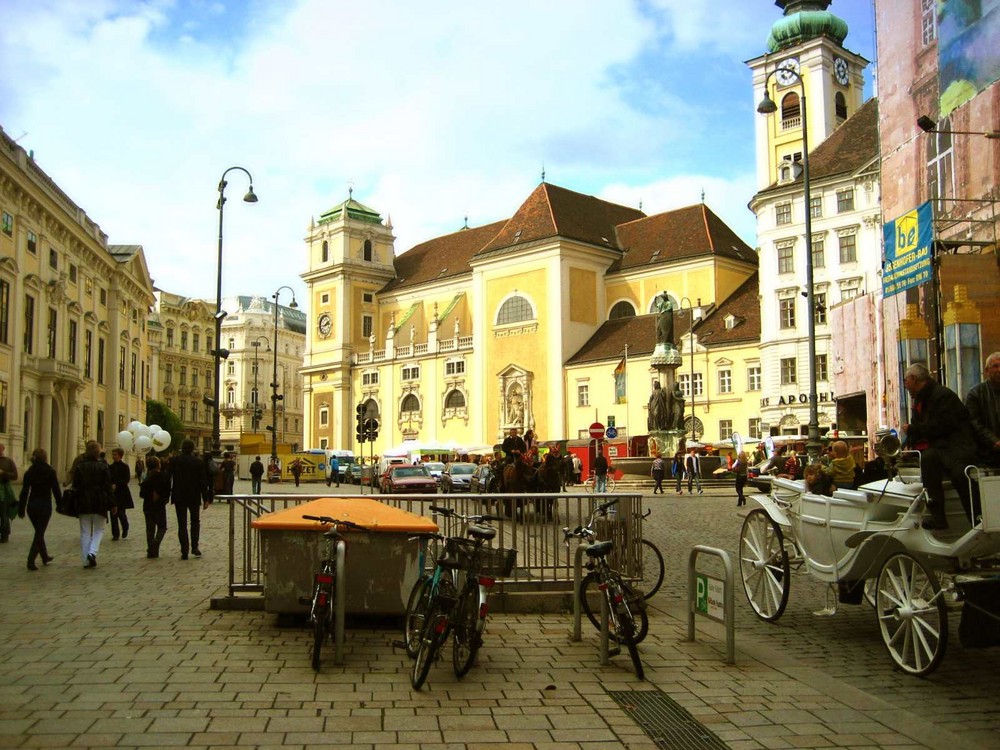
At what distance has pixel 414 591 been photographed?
7.71m

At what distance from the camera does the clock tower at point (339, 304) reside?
299ft

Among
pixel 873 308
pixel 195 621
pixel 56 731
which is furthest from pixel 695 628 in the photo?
pixel 873 308

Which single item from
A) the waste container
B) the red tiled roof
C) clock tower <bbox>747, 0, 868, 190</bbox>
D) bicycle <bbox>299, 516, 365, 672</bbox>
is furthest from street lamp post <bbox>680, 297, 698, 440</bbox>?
bicycle <bbox>299, 516, 365, 672</bbox>

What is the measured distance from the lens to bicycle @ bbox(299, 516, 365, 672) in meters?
7.49

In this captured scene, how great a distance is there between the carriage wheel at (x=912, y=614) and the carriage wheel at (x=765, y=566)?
1.63 m

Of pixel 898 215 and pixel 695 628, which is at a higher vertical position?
pixel 898 215

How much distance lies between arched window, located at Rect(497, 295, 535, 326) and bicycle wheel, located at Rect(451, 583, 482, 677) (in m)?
68.9

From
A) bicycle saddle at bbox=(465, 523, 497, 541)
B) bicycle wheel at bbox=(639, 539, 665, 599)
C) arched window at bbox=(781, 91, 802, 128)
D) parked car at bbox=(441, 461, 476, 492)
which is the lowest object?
bicycle wheel at bbox=(639, 539, 665, 599)

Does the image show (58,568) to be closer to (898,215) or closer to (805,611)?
(805,611)

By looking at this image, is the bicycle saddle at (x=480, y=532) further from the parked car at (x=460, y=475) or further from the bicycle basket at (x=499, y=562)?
the parked car at (x=460, y=475)

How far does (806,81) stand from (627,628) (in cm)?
6454

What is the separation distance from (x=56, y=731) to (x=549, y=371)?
6823 cm

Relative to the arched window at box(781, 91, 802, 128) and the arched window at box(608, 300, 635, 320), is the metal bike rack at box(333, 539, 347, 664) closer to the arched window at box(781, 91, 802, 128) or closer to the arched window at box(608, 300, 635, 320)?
the arched window at box(781, 91, 802, 128)

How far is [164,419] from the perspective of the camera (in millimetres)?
98875
